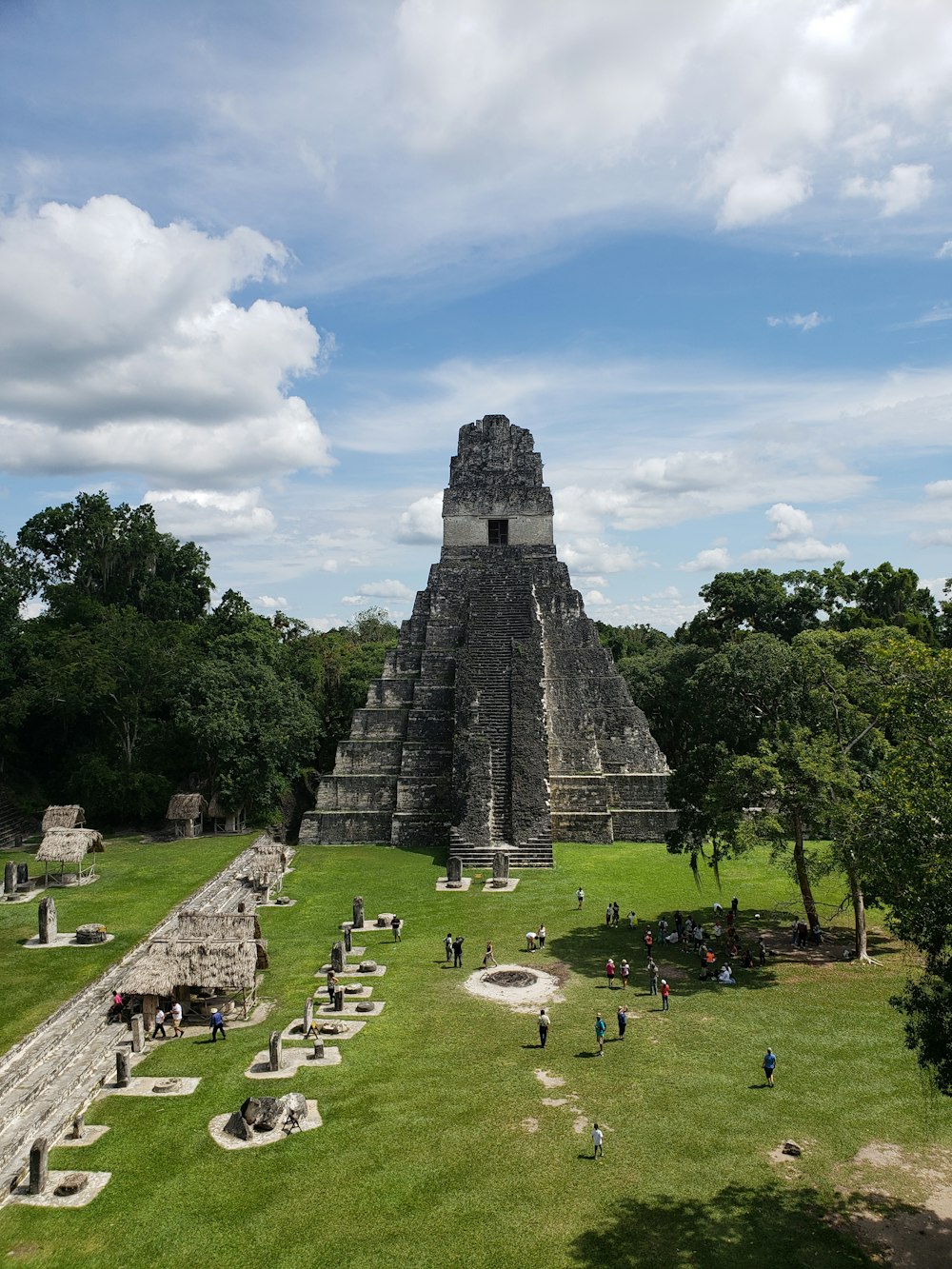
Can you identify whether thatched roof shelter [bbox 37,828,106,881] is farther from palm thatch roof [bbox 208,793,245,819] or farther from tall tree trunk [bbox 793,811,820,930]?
tall tree trunk [bbox 793,811,820,930]

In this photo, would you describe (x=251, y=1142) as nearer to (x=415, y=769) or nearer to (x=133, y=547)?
(x=415, y=769)

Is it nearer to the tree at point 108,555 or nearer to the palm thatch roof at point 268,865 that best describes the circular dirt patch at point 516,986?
the palm thatch roof at point 268,865

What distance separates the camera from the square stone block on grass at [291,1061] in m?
14.6

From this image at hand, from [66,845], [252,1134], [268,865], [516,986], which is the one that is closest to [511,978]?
[516,986]

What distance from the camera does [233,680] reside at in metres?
35.3

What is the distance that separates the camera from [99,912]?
2336cm

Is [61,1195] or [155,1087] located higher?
[155,1087]

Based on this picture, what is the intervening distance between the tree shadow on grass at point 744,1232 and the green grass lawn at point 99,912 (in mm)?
10974

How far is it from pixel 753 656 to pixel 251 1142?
15.8 meters

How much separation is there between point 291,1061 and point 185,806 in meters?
19.1

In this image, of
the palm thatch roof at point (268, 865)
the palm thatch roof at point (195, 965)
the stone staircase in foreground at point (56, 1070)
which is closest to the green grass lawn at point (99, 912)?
the stone staircase in foreground at point (56, 1070)

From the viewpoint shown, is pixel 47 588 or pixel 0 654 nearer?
pixel 0 654

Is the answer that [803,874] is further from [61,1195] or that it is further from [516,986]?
[61,1195]

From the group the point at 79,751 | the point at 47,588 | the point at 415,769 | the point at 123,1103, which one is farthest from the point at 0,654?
the point at 123,1103
